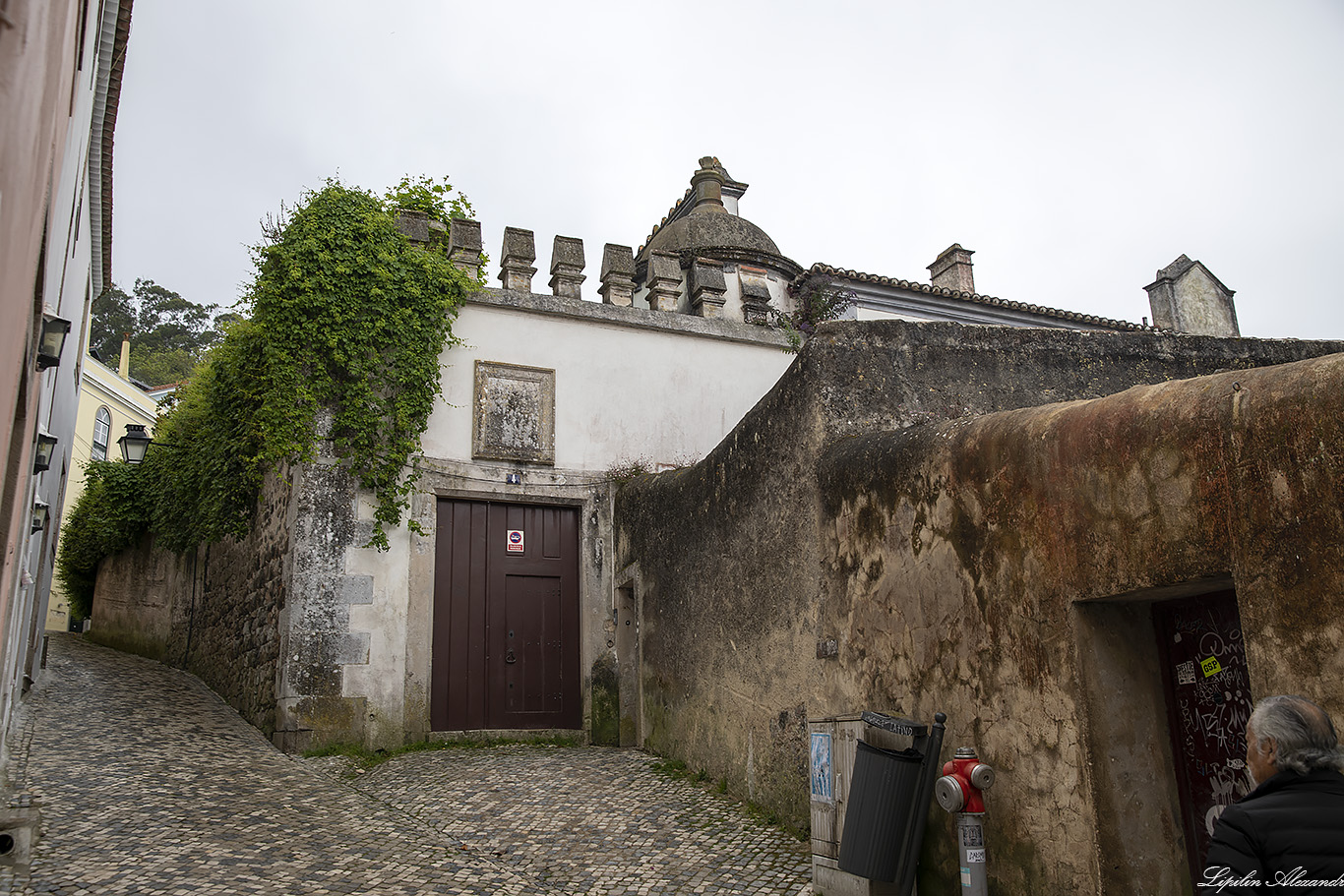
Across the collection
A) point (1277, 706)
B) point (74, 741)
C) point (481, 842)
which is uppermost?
point (1277, 706)

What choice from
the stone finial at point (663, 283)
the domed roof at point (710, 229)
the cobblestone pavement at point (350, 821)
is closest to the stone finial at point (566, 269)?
the stone finial at point (663, 283)

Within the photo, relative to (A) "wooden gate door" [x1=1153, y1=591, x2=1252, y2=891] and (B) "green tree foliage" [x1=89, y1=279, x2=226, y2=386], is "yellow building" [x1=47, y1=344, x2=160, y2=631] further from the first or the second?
(A) "wooden gate door" [x1=1153, y1=591, x2=1252, y2=891]

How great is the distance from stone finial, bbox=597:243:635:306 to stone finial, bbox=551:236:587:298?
34 cm

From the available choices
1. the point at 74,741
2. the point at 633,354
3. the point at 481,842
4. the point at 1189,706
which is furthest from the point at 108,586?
the point at 1189,706

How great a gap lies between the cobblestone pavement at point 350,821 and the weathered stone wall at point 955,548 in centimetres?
68

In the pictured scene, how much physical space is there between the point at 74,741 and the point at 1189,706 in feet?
24.4

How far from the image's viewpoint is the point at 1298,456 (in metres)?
3.01

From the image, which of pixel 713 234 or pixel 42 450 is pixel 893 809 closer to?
pixel 42 450

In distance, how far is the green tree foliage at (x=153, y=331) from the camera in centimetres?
3108

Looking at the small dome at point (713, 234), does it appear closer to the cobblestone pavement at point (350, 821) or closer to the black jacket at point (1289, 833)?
the cobblestone pavement at point (350, 821)

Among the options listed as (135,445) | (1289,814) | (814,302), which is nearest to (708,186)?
(814,302)

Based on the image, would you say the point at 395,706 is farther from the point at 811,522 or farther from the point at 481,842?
the point at 811,522

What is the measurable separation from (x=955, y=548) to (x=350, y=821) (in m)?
4.06

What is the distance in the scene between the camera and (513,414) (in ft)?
30.7
